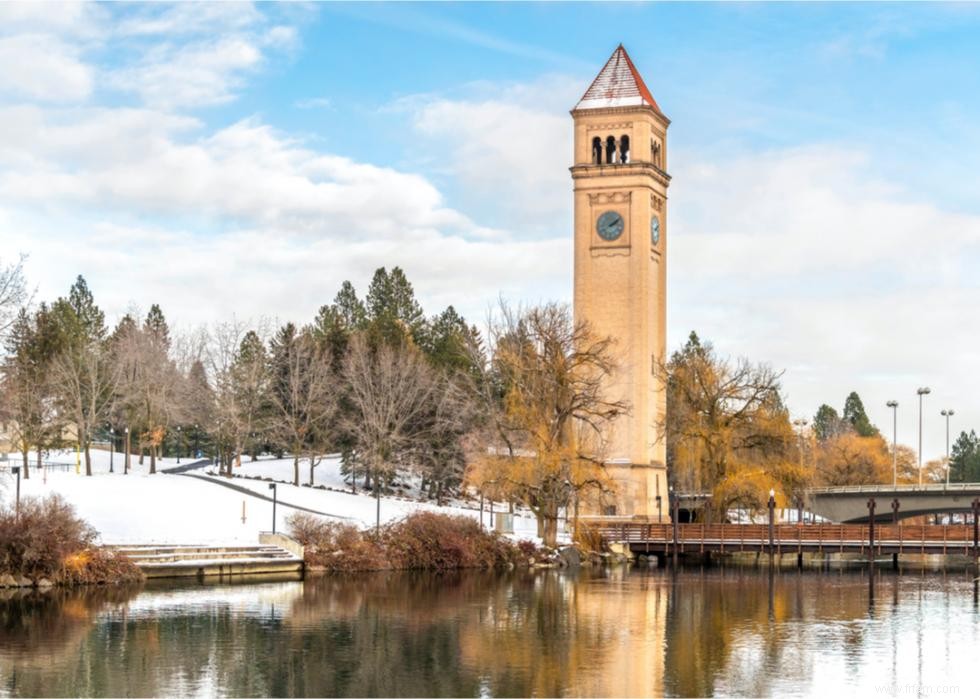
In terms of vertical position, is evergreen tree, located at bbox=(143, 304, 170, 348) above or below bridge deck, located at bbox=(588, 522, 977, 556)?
above

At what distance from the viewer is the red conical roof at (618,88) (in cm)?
9194

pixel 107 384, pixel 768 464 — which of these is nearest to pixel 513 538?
pixel 768 464

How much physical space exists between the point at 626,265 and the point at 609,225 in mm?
2756

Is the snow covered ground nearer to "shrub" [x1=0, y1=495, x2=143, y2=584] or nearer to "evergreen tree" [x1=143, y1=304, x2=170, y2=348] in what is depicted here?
"shrub" [x1=0, y1=495, x2=143, y2=584]

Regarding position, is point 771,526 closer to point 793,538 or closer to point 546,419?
point 793,538

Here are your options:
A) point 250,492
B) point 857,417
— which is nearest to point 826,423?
point 857,417

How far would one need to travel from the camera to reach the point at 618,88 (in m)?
93.4

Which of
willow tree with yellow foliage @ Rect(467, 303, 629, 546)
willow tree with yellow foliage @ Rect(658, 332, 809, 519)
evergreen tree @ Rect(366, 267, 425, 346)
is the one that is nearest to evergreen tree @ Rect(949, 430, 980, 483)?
evergreen tree @ Rect(366, 267, 425, 346)

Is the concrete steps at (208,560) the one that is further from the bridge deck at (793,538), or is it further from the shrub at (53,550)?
the bridge deck at (793,538)

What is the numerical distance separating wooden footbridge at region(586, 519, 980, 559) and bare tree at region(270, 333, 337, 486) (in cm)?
2272

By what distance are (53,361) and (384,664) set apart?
61.4 metres

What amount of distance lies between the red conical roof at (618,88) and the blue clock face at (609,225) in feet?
22.9

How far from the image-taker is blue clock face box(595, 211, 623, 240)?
3546 inches

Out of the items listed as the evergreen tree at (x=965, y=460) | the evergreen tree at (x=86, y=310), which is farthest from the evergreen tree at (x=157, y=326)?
the evergreen tree at (x=965, y=460)
